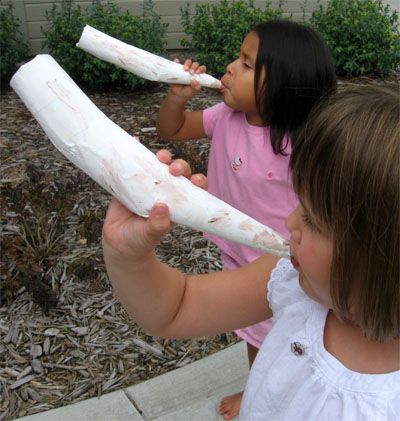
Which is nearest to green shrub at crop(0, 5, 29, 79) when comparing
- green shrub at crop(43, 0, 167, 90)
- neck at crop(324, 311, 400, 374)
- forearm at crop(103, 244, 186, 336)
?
green shrub at crop(43, 0, 167, 90)

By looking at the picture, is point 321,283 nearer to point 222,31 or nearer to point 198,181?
point 198,181

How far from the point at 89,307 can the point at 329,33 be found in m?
4.44

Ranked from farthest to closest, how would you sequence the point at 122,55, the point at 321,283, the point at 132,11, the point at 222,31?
the point at 132,11 < the point at 222,31 < the point at 122,55 < the point at 321,283

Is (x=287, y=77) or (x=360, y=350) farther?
(x=287, y=77)

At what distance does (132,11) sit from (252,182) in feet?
17.9

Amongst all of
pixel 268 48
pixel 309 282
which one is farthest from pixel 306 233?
pixel 268 48

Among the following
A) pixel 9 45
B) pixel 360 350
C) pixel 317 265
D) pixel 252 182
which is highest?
pixel 317 265

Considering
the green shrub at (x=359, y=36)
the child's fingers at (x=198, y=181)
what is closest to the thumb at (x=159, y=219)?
the child's fingers at (x=198, y=181)

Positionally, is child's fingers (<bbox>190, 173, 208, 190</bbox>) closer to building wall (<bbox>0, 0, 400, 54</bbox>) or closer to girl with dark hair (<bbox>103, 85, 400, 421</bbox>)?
girl with dark hair (<bbox>103, 85, 400, 421</bbox>)

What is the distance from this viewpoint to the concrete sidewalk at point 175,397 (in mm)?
2557

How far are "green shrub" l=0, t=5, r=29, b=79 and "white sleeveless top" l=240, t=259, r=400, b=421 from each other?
503 centimetres

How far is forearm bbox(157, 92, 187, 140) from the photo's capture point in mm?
2670

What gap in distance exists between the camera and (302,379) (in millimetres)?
1313

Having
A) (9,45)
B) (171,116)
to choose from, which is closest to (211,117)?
(171,116)
